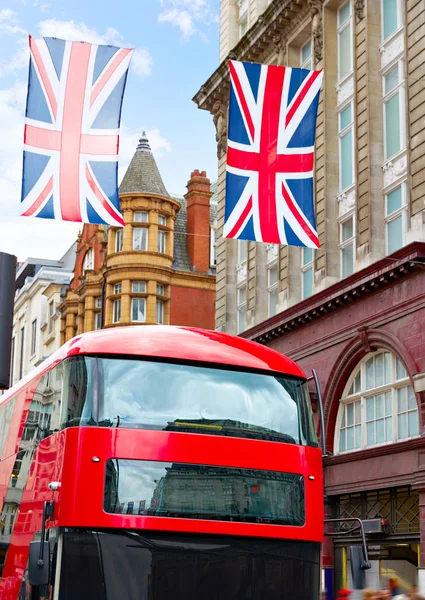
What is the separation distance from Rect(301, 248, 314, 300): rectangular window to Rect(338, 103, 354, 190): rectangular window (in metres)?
2.65

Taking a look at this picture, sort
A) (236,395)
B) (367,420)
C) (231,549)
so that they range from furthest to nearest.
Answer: (367,420), (236,395), (231,549)

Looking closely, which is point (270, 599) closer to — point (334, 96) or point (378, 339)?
point (378, 339)

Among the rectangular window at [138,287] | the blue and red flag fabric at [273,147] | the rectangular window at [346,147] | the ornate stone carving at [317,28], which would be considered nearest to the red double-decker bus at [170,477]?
the blue and red flag fabric at [273,147]

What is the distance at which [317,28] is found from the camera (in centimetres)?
3180

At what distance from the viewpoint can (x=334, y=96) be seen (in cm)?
3136

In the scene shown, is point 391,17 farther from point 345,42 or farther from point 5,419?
point 5,419

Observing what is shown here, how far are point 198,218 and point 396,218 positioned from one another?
95.9ft

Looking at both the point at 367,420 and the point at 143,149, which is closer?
the point at 367,420

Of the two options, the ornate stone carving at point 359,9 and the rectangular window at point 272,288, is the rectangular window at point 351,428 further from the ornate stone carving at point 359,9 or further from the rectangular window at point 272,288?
the ornate stone carving at point 359,9

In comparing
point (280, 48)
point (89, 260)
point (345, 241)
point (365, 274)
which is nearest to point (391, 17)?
→ point (345, 241)

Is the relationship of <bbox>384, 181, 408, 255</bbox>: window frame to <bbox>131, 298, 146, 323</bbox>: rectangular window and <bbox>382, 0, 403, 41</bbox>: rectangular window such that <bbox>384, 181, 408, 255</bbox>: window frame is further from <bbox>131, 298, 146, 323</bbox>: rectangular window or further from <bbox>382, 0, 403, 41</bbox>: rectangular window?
<bbox>131, 298, 146, 323</bbox>: rectangular window

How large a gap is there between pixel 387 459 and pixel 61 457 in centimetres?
1438

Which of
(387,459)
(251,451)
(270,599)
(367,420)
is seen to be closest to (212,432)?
(251,451)

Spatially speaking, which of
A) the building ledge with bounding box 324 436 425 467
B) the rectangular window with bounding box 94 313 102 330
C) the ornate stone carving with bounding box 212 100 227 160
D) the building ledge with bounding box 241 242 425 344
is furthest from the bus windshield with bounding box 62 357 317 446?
the rectangular window with bounding box 94 313 102 330
